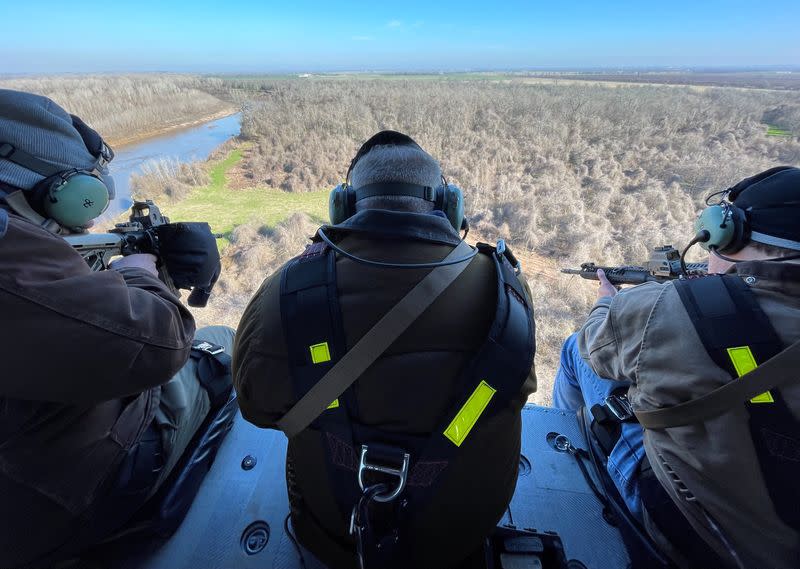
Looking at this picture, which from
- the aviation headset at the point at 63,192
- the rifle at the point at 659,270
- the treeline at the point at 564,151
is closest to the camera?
the aviation headset at the point at 63,192

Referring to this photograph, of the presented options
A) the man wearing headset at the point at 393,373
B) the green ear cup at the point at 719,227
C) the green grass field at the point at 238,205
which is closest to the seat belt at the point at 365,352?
the man wearing headset at the point at 393,373

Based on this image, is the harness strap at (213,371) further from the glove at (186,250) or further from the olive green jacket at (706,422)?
the olive green jacket at (706,422)

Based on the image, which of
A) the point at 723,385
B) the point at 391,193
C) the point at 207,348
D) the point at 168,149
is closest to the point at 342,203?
the point at 391,193

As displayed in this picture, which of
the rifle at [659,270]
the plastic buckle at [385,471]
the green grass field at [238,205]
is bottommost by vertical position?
the green grass field at [238,205]

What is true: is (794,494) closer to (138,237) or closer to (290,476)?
(290,476)

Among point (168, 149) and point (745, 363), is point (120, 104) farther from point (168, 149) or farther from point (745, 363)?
point (745, 363)

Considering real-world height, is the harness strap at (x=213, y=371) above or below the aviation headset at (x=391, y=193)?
below

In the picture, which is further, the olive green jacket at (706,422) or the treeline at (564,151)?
the treeline at (564,151)

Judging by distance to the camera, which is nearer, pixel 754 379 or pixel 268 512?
pixel 754 379

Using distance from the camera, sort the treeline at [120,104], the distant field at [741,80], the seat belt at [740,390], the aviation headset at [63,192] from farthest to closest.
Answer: the distant field at [741,80]
the treeline at [120,104]
the aviation headset at [63,192]
the seat belt at [740,390]
